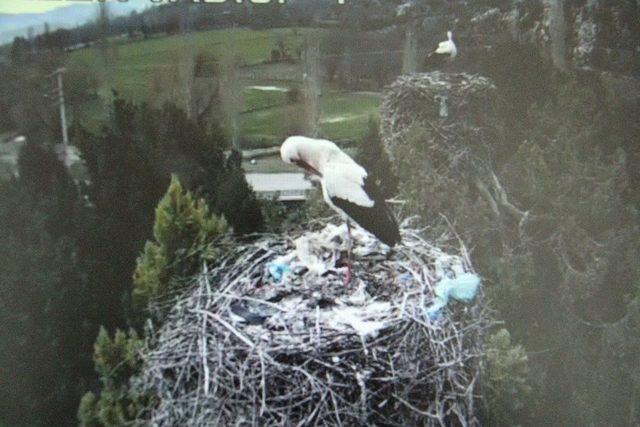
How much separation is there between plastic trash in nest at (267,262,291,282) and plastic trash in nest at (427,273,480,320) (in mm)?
414

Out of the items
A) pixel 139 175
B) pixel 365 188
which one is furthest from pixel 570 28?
pixel 139 175

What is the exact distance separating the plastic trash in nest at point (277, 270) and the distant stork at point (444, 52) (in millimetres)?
719

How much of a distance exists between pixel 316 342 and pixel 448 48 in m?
0.94

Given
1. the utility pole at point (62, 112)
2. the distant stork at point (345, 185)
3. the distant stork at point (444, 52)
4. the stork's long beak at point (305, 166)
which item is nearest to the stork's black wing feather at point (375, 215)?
the distant stork at point (345, 185)

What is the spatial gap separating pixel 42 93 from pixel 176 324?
75cm

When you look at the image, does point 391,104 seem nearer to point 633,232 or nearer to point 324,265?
point 324,265

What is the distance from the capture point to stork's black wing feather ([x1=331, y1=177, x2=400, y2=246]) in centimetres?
233

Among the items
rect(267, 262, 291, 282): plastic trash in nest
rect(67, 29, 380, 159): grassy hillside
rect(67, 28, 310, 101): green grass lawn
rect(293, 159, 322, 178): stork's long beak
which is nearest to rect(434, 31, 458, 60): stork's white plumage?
rect(67, 29, 380, 159): grassy hillside

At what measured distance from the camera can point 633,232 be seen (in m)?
2.55

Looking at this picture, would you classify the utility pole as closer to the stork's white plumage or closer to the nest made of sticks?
the nest made of sticks

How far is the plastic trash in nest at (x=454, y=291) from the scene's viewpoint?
7.51ft

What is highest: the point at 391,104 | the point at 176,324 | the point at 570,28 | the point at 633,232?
the point at 570,28

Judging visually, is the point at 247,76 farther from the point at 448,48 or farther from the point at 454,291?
the point at 454,291

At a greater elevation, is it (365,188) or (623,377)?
(365,188)
